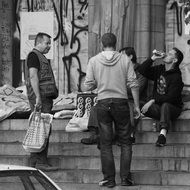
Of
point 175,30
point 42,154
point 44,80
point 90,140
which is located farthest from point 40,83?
Result: point 175,30

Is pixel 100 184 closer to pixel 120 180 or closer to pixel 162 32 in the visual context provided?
pixel 120 180

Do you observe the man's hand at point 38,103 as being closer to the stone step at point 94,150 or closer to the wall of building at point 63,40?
the stone step at point 94,150

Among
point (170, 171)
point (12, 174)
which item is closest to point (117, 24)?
point (170, 171)

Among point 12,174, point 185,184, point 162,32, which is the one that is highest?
point 162,32

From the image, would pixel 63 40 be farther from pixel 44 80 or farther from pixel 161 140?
pixel 161 140

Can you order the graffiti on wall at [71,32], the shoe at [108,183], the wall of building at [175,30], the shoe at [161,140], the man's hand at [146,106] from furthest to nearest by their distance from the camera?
the graffiti on wall at [71,32] < the wall of building at [175,30] < the man's hand at [146,106] < the shoe at [161,140] < the shoe at [108,183]

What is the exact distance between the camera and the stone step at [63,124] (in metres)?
13.9

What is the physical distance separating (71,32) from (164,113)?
5.03 meters

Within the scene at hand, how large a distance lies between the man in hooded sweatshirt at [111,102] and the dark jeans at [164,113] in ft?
4.05

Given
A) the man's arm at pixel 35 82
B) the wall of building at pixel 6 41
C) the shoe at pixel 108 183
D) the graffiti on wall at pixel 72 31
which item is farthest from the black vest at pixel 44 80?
the wall of building at pixel 6 41

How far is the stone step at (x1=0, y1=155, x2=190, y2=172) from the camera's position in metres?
12.2

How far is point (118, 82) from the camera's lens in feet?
37.6

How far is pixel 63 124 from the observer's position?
14.5 meters

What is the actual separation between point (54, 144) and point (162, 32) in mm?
4203
